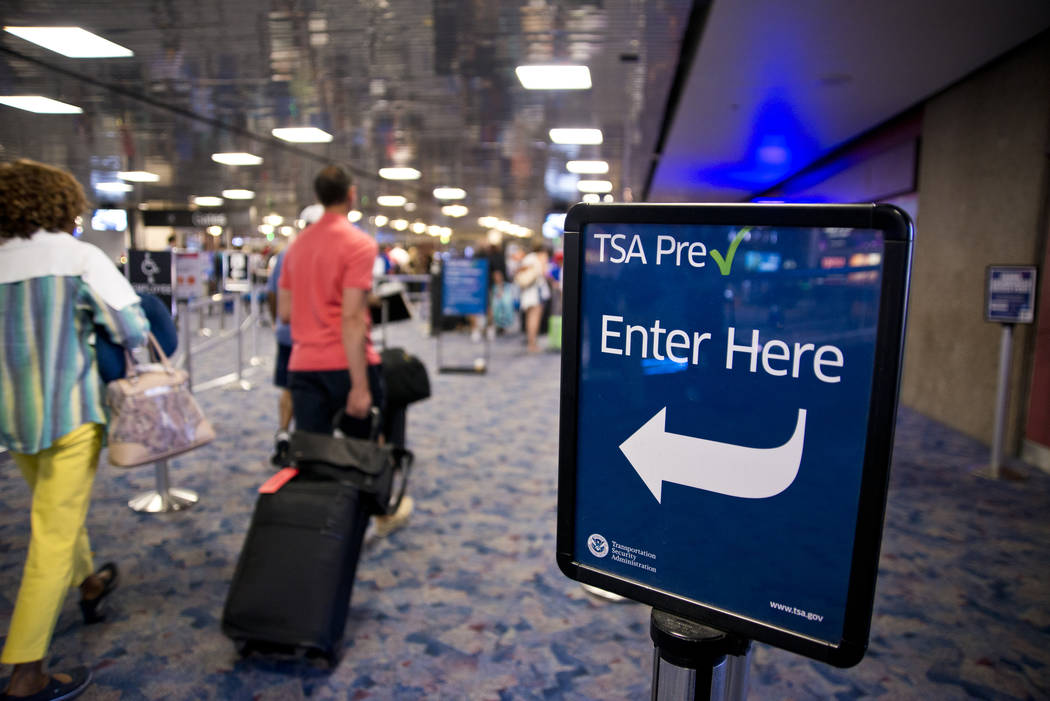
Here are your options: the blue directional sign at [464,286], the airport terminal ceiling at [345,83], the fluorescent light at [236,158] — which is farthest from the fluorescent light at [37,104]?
the blue directional sign at [464,286]

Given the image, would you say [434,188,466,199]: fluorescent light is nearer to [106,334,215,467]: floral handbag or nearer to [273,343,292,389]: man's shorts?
[273,343,292,389]: man's shorts


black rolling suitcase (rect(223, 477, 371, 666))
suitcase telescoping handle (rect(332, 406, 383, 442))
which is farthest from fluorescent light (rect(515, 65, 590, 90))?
black rolling suitcase (rect(223, 477, 371, 666))

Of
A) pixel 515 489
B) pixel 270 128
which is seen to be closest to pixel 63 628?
pixel 515 489

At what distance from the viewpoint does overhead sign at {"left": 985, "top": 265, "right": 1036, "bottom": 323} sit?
4469 mm

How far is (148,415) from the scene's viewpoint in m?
2.43

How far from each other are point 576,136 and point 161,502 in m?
7.71

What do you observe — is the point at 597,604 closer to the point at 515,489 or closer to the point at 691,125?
the point at 515,489

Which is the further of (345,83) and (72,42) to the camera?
(345,83)

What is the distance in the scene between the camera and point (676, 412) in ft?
2.83

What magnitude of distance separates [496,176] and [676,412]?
13921 mm

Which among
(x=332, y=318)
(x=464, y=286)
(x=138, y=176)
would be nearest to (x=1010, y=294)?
(x=332, y=318)

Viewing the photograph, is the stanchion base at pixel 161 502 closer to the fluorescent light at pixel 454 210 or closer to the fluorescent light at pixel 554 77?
the fluorescent light at pixel 554 77

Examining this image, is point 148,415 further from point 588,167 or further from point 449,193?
point 449,193

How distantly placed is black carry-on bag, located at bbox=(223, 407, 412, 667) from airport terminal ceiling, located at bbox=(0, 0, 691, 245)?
357 cm
